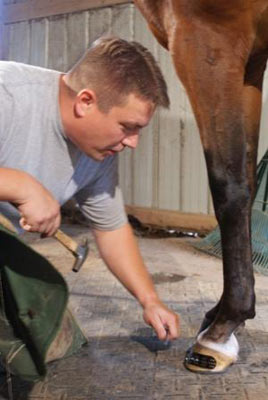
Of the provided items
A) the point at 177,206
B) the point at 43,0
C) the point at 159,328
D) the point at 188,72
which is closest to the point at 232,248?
the point at 159,328

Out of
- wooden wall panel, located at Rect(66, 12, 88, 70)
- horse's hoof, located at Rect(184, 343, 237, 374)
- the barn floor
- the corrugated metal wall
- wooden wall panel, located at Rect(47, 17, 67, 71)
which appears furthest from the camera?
wooden wall panel, located at Rect(47, 17, 67, 71)

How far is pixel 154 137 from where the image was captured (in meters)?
3.65

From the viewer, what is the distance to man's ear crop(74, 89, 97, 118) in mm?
1134

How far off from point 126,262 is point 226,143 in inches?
15.8

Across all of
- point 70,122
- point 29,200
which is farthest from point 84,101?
point 29,200

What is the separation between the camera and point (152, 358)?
1.51 m

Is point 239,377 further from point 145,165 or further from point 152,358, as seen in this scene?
point 145,165

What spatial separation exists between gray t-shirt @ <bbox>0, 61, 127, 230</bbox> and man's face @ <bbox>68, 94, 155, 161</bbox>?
8 centimetres

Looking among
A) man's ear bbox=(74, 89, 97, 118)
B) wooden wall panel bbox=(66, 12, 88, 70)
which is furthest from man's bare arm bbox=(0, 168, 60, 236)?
wooden wall panel bbox=(66, 12, 88, 70)

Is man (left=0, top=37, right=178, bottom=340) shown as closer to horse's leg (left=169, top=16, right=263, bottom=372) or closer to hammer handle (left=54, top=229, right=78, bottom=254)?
hammer handle (left=54, top=229, right=78, bottom=254)

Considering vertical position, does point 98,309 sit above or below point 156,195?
above

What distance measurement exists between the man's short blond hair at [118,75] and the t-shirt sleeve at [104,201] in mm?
282

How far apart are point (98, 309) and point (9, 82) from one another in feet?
3.11

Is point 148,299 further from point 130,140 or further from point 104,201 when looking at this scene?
point 130,140
